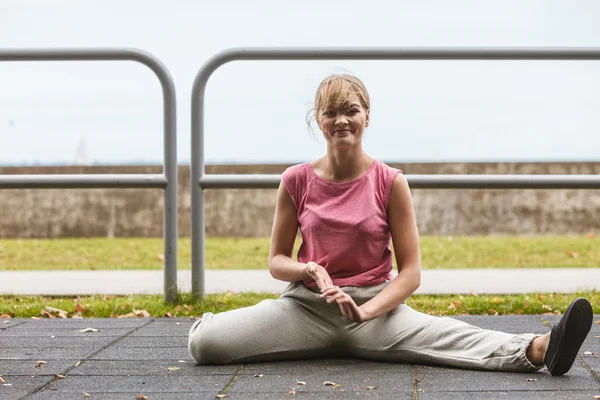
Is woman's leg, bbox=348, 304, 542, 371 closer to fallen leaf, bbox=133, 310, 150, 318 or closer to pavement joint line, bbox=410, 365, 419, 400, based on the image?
pavement joint line, bbox=410, 365, 419, 400

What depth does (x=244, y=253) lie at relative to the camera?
282 inches

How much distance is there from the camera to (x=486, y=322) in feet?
10.7

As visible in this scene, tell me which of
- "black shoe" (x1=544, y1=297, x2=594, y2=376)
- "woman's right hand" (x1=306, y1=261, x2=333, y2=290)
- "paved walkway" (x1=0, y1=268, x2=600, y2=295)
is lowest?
"paved walkway" (x1=0, y1=268, x2=600, y2=295)

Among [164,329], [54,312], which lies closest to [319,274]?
[164,329]

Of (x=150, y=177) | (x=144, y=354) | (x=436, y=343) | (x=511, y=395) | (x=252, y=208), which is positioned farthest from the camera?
(x=252, y=208)

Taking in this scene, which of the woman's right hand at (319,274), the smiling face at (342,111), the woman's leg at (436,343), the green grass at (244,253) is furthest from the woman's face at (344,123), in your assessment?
the green grass at (244,253)

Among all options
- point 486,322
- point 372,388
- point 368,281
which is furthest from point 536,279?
point 372,388

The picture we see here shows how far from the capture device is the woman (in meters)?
2.42

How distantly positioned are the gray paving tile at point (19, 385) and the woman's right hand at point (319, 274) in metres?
0.79

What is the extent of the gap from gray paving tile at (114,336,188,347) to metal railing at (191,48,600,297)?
625 millimetres

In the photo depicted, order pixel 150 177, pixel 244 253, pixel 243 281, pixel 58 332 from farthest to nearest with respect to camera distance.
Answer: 1. pixel 244 253
2. pixel 243 281
3. pixel 150 177
4. pixel 58 332

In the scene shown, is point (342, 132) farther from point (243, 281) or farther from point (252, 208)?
point (252, 208)

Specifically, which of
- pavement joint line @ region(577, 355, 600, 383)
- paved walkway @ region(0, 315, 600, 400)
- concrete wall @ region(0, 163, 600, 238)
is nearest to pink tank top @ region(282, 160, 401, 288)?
paved walkway @ region(0, 315, 600, 400)

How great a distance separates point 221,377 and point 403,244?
0.67m
